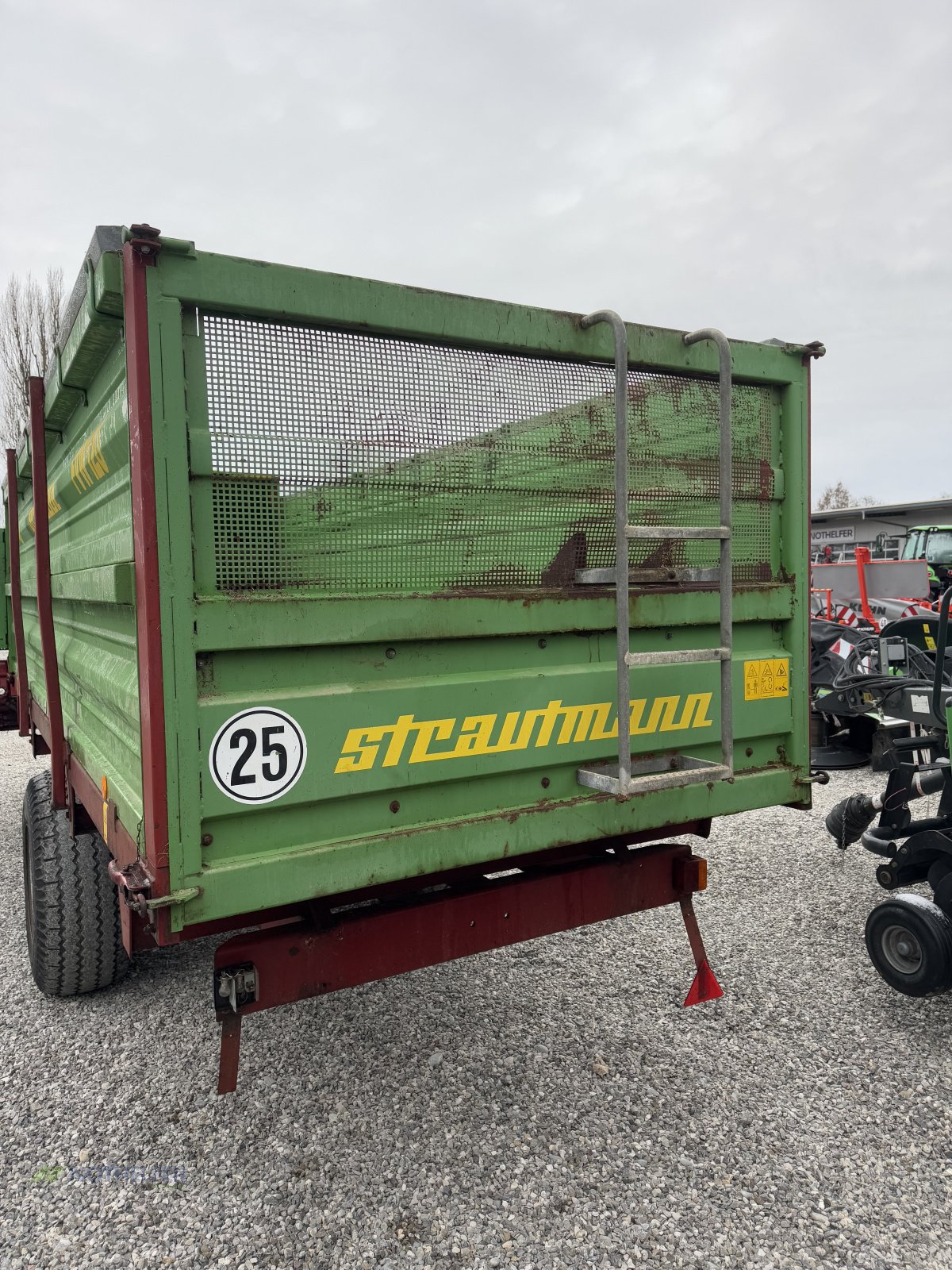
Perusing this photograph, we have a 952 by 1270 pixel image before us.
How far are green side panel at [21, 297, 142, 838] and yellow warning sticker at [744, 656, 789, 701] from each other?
5.96ft

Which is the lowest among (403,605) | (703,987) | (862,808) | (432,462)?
(703,987)

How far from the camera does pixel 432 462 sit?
219 centimetres

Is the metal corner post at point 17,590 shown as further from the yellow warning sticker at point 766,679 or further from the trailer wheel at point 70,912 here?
the yellow warning sticker at point 766,679

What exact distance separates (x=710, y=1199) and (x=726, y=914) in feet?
6.69

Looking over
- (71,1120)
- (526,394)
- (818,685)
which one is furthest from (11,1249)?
(818,685)

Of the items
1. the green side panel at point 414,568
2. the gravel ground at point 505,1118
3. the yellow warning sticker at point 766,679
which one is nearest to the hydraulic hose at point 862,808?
the gravel ground at point 505,1118

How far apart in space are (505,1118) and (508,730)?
4.26 feet

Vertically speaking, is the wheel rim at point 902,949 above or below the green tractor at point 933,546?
below

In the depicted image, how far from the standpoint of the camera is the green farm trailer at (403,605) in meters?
1.90

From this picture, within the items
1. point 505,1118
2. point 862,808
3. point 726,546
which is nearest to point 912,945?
point 862,808

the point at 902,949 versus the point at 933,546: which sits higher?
the point at 933,546

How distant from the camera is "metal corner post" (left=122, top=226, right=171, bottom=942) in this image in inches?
71.2

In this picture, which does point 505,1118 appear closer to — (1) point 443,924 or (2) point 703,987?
(1) point 443,924
